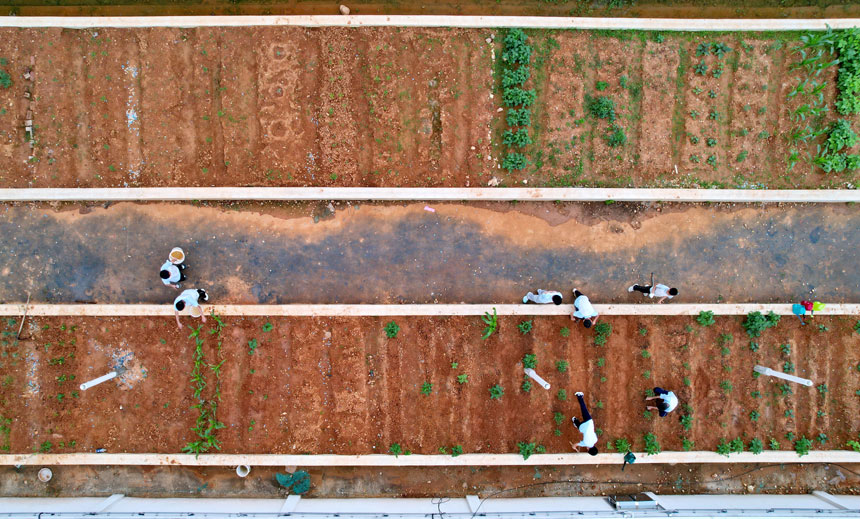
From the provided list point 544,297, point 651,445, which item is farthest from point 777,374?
point 544,297

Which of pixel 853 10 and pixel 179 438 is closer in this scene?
pixel 179 438

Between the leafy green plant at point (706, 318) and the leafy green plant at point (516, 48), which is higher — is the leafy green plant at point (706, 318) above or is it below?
below

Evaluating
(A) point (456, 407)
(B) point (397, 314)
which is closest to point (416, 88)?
(B) point (397, 314)

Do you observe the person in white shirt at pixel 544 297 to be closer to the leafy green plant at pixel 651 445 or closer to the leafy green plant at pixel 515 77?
the leafy green plant at pixel 651 445

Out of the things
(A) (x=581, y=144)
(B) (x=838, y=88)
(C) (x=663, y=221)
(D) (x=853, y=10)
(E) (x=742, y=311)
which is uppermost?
(D) (x=853, y=10)

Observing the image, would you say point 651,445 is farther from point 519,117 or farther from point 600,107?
point 519,117

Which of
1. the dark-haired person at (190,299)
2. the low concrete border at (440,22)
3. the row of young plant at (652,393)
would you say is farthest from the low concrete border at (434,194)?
Result: the low concrete border at (440,22)

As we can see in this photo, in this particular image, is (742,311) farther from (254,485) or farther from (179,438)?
(179,438)
